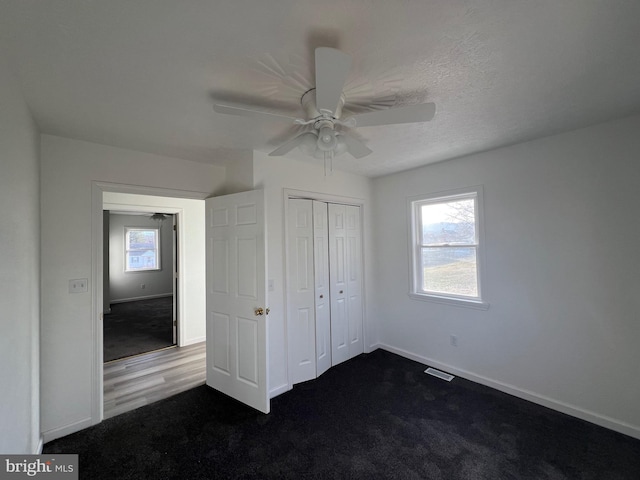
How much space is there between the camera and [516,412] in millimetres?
2436

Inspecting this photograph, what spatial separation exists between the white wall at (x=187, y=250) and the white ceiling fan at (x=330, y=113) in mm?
3019

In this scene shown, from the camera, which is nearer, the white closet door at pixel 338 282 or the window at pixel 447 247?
the window at pixel 447 247

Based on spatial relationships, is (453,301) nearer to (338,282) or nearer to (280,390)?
(338,282)

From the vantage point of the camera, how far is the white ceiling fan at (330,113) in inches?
44.0

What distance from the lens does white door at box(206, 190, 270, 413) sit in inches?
100.0

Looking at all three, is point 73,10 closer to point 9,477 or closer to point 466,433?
point 9,477

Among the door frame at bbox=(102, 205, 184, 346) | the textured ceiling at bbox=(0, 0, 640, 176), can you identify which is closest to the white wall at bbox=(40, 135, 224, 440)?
the textured ceiling at bbox=(0, 0, 640, 176)

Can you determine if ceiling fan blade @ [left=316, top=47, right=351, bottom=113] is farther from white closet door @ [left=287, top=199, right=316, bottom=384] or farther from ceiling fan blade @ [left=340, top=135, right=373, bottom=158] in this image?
white closet door @ [left=287, top=199, right=316, bottom=384]

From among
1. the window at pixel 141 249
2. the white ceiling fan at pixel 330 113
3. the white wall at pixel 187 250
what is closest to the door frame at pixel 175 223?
the white wall at pixel 187 250

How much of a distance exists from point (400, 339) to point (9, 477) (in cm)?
357

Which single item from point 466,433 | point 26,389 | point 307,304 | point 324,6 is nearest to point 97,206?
point 26,389

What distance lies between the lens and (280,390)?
9.22 feet

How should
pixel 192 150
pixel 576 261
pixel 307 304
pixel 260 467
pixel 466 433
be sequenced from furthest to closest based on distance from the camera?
1. pixel 307 304
2. pixel 192 150
3. pixel 576 261
4. pixel 466 433
5. pixel 260 467

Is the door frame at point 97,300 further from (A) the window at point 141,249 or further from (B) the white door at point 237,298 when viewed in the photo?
(A) the window at point 141,249
